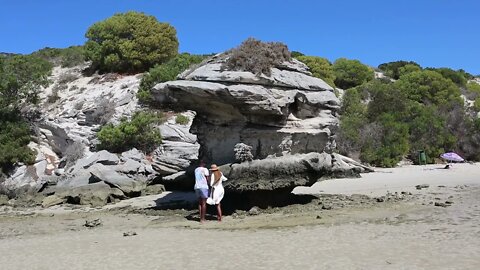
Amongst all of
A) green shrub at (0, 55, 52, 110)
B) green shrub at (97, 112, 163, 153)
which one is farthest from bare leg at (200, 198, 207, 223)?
green shrub at (0, 55, 52, 110)

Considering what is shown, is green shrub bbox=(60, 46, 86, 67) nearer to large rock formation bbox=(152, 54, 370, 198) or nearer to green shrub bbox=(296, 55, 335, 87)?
green shrub bbox=(296, 55, 335, 87)

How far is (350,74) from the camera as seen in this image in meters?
48.6

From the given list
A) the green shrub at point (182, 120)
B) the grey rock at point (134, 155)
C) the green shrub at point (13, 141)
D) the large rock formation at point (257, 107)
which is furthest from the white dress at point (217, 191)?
the green shrub at point (13, 141)

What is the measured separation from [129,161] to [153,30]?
20.6 m

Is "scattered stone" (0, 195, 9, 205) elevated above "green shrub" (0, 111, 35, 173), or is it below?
below

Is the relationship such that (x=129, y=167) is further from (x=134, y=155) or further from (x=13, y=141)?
(x=13, y=141)

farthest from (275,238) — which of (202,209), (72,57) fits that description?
(72,57)

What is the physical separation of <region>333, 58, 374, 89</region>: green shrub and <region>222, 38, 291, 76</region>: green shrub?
115 ft

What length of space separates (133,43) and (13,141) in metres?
14.4

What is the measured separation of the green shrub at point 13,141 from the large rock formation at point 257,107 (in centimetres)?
1634

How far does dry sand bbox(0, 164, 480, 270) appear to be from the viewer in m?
7.44

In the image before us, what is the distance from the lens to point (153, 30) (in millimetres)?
40656

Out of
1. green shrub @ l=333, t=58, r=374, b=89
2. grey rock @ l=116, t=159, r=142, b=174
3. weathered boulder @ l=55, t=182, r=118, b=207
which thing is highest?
green shrub @ l=333, t=58, r=374, b=89

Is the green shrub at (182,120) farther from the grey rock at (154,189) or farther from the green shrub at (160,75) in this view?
the grey rock at (154,189)
